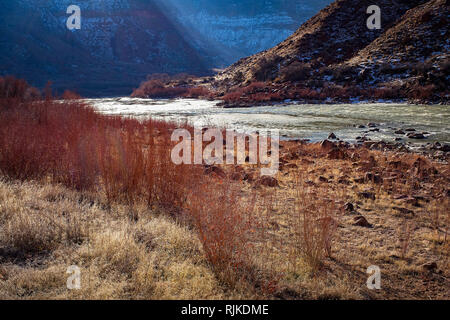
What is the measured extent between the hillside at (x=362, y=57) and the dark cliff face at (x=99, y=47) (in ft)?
92.3

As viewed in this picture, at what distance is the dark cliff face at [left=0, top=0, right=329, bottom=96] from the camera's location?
215 feet

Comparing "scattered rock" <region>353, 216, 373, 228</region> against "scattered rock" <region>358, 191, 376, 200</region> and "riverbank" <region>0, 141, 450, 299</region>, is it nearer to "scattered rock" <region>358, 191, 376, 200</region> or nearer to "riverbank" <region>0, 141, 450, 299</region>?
"riverbank" <region>0, 141, 450, 299</region>

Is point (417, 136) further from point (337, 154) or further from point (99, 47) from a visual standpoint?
point (99, 47)

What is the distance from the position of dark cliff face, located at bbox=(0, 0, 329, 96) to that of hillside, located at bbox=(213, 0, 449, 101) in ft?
92.3

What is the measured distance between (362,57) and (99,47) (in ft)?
256

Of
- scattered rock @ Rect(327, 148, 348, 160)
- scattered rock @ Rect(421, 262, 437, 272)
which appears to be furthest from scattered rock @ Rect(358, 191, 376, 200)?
scattered rock @ Rect(327, 148, 348, 160)

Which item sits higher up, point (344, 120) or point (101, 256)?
point (344, 120)

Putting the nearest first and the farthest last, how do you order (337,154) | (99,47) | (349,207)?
(349,207)
(337,154)
(99,47)

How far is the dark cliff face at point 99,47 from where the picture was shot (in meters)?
65.5

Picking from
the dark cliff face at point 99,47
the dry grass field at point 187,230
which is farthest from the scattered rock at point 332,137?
the dark cliff face at point 99,47

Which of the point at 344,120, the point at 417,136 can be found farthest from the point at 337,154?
the point at 344,120

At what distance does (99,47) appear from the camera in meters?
85.4

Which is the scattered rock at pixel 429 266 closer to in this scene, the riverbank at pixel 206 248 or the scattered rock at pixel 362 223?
the riverbank at pixel 206 248

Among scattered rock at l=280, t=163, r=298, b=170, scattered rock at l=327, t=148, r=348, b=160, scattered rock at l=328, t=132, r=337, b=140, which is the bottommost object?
scattered rock at l=280, t=163, r=298, b=170
